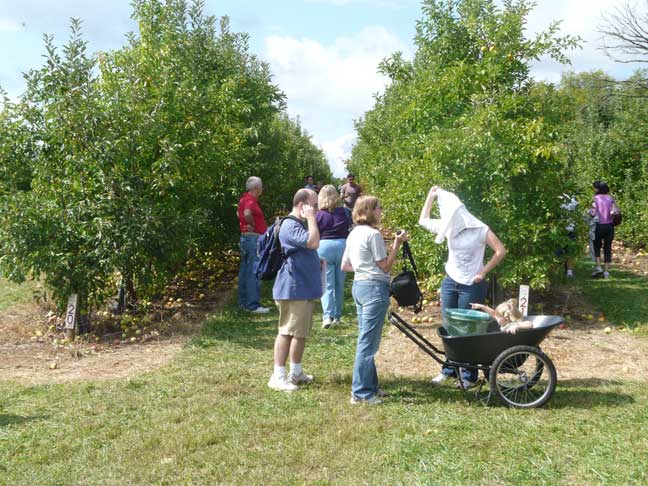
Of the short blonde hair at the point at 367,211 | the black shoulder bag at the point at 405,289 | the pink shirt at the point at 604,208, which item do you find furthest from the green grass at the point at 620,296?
the short blonde hair at the point at 367,211

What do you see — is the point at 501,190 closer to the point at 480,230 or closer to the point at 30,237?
the point at 480,230

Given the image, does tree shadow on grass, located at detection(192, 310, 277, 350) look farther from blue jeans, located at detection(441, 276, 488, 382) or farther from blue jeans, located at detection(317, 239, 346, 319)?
blue jeans, located at detection(441, 276, 488, 382)

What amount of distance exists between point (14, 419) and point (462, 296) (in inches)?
155

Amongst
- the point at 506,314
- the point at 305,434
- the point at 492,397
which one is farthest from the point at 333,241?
the point at 305,434

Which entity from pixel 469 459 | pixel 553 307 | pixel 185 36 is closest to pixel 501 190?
pixel 553 307

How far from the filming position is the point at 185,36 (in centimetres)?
1154

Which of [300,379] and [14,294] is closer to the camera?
[300,379]

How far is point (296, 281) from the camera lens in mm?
5910

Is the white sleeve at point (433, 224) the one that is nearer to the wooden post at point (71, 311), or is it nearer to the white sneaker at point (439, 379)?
the white sneaker at point (439, 379)

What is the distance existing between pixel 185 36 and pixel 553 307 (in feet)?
25.0

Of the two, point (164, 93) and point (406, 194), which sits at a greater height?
point (164, 93)

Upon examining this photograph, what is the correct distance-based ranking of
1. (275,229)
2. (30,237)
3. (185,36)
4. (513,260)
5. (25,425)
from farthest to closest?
1. (185,36)
2. (513,260)
3. (30,237)
4. (275,229)
5. (25,425)

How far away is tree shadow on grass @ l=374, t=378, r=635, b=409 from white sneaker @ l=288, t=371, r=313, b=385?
71 cm

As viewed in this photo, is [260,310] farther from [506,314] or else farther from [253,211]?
[506,314]
